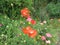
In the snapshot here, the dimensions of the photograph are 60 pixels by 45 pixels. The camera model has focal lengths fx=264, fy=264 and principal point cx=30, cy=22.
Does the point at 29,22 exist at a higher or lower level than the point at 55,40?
higher

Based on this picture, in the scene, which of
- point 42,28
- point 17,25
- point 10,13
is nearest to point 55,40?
point 42,28

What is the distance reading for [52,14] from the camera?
7191mm

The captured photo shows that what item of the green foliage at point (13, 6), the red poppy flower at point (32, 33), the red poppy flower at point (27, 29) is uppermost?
the green foliage at point (13, 6)

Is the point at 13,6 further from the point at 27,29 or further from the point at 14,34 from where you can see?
the point at 14,34

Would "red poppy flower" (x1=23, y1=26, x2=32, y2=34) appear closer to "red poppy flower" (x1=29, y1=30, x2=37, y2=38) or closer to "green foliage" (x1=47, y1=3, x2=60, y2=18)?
"red poppy flower" (x1=29, y1=30, x2=37, y2=38)

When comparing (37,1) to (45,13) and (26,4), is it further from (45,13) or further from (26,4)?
(26,4)

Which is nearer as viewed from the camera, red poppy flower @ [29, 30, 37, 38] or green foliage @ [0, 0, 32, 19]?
red poppy flower @ [29, 30, 37, 38]

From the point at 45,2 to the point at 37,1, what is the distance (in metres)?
0.34

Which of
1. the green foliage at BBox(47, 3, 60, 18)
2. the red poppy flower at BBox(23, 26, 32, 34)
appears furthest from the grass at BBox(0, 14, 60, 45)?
the green foliage at BBox(47, 3, 60, 18)

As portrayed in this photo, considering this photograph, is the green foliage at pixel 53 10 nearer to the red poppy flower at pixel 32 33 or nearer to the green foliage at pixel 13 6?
the green foliage at pixel 13 6

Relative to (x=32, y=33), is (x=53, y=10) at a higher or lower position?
lower

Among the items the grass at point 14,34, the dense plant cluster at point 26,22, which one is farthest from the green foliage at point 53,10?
the grass at point 14,34

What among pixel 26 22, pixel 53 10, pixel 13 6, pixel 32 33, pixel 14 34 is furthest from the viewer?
pixel 53 10

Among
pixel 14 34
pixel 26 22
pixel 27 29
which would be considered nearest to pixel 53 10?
pixel 26 22
